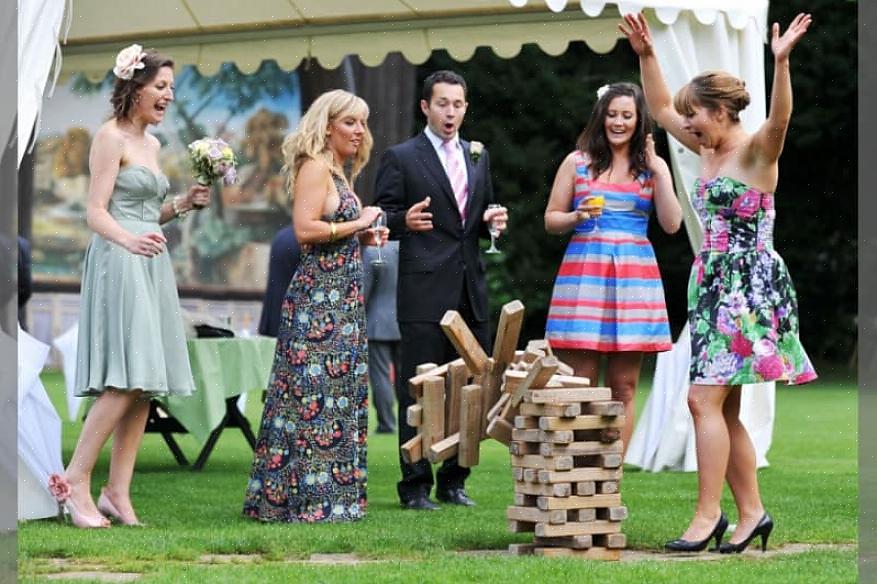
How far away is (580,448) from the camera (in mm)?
6133

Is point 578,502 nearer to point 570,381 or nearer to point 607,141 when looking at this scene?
point 570,381

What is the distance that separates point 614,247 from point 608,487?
1.71 metres

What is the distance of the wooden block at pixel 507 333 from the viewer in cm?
648

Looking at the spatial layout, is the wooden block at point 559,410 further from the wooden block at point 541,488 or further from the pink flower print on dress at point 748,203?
the pink flower print on dress at point 748,203

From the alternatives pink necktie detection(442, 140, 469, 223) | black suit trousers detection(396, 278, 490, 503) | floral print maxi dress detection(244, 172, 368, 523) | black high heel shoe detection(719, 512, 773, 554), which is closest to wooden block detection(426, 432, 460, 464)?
floral print maxi dress detection(244, 172, 368, 523)

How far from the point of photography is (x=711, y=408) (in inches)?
244

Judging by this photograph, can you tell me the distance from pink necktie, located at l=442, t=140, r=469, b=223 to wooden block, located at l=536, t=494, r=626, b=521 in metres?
2.28

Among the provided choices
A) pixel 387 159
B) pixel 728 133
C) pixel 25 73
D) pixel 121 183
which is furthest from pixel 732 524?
pixel 25 73

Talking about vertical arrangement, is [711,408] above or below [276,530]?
above

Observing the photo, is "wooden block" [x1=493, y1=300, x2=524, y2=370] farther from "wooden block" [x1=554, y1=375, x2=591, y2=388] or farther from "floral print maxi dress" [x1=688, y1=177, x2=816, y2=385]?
"floral print maxi dress" [x1=688, y1=177, x2=816, y2=385]

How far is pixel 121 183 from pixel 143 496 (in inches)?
84.8

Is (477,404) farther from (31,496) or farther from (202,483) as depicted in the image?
(202,483)

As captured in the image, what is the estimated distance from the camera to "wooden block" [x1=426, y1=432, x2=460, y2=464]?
652 cm

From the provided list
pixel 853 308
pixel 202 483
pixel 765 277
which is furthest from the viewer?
pixel 853 308
